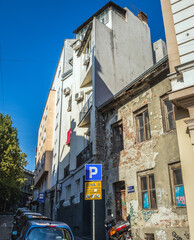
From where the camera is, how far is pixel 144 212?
32.7 feet

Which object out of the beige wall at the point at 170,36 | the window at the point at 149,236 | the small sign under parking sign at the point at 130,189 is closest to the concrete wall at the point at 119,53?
the small sign under parking sign at the point at 130,189

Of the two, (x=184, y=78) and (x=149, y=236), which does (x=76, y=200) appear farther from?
(x=184, y=78)

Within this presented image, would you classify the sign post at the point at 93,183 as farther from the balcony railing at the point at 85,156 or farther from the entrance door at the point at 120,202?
the balcony railing at the point at 85,156

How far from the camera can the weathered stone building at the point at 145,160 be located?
8.91 metres

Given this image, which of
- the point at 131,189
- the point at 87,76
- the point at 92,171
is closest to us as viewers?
the point at 92,171

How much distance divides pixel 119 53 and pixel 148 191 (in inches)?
471

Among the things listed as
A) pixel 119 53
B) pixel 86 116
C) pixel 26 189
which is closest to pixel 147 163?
pixel 86 116

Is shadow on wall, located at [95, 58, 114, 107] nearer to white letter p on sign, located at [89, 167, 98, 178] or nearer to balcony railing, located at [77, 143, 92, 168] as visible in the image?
balcony railing, located at [77, 143, 92, 168]

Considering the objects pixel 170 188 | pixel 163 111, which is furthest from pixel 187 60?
pixel 170 188

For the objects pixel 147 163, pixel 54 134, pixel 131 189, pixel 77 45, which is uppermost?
Answer: pixel 77 45

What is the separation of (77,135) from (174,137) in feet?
36.2

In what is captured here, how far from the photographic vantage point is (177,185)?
879 cm

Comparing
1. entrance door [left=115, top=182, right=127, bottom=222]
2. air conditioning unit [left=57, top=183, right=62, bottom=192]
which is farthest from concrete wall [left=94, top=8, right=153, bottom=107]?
air conditioning unit [left=57, top=183, right=62, bottom=192]

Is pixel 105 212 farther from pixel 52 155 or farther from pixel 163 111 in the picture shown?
pixel 52 155
